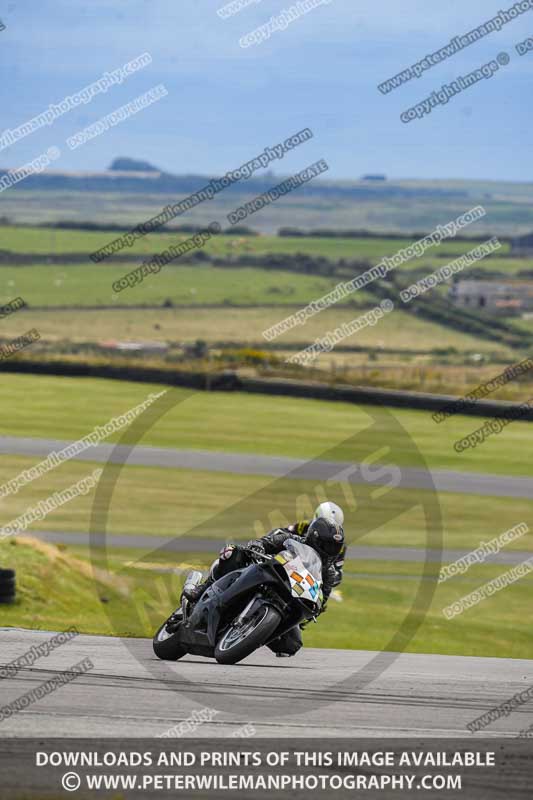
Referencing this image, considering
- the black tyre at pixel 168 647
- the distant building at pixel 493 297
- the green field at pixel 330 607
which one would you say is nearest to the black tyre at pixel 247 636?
the black tyre at pixel 168 647

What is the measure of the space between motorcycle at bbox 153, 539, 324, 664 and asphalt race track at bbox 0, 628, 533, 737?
0.32 m

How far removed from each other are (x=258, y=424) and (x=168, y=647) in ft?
126

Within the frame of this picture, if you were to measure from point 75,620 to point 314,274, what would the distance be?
150 meters

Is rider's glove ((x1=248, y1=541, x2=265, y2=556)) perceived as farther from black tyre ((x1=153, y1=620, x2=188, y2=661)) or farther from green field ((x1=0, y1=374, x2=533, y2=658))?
green field ((x1=0, y1=374, x2=533, y2=658))

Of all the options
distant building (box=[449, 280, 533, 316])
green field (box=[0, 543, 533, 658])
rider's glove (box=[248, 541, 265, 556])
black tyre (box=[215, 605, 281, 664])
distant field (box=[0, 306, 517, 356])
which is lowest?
distant building (box=[449, 280, 533, 316])

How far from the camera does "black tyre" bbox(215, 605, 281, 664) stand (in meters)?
10.1

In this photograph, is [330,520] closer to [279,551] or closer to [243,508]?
[279,551]

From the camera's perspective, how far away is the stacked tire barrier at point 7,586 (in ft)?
60.7

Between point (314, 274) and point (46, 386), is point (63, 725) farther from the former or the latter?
point (314, 274)

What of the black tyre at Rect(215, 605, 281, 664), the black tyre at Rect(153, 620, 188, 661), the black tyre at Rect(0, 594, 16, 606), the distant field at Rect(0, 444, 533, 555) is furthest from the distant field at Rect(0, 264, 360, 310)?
the black tyre at Rect(215, 605, 281, 664)

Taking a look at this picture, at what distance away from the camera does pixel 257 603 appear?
1019 centimetres

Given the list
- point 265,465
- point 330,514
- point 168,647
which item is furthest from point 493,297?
point 330,514

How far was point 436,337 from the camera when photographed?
13412 centimetres

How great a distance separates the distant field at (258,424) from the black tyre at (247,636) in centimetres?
3131
